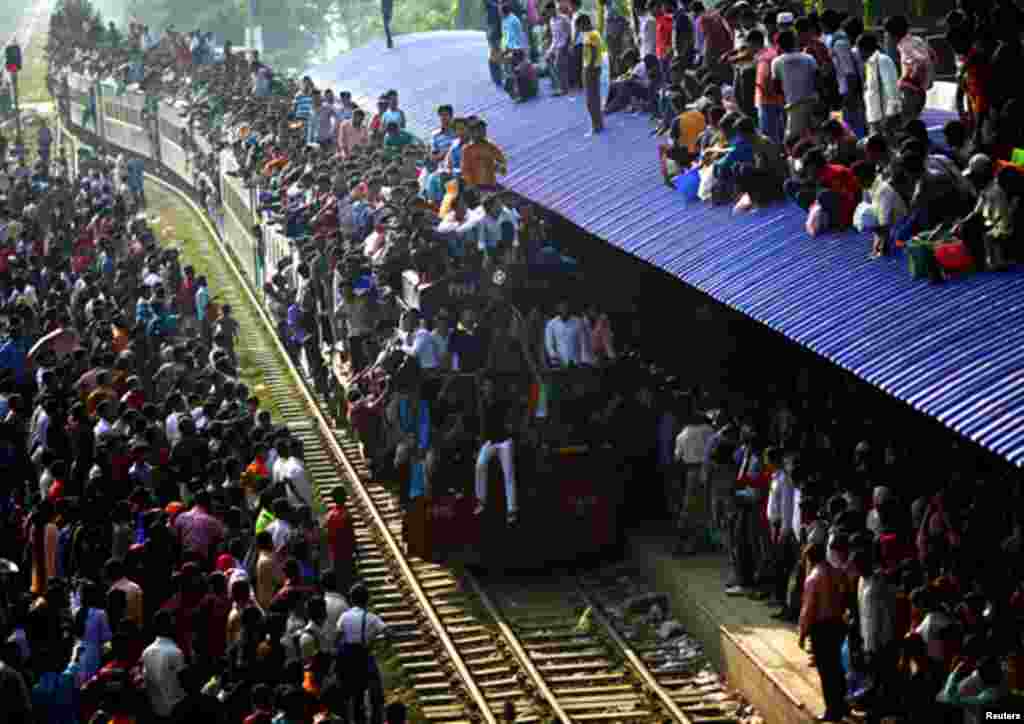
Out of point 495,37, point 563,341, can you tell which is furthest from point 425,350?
point 495,37

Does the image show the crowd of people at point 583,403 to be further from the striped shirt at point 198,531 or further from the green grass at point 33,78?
the green grass at point 33,78

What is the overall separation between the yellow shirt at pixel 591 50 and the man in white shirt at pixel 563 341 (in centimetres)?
510

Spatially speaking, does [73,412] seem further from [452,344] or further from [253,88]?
[253,88]

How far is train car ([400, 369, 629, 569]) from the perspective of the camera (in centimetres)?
2089

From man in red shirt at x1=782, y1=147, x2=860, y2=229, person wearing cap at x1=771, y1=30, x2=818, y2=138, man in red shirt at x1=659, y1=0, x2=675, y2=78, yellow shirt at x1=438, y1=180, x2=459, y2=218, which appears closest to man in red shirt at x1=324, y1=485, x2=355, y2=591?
man in red shirt at x1=782, y1=147, x2=860, y2=229

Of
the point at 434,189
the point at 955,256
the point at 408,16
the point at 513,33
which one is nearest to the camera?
the point at 955,256

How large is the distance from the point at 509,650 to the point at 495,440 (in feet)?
7.80

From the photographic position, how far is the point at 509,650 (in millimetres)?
19297

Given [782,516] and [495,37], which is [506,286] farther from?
[495,37]

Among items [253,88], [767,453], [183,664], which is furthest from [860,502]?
[253,88]

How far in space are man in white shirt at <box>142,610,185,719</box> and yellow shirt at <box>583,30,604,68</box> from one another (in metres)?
13.2

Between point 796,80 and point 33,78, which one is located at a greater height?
point 796,80

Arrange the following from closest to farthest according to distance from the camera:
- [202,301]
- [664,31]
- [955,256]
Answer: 1. [955,256]
2. [664,31]
3. [202,301]

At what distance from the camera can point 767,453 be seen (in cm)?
1833
